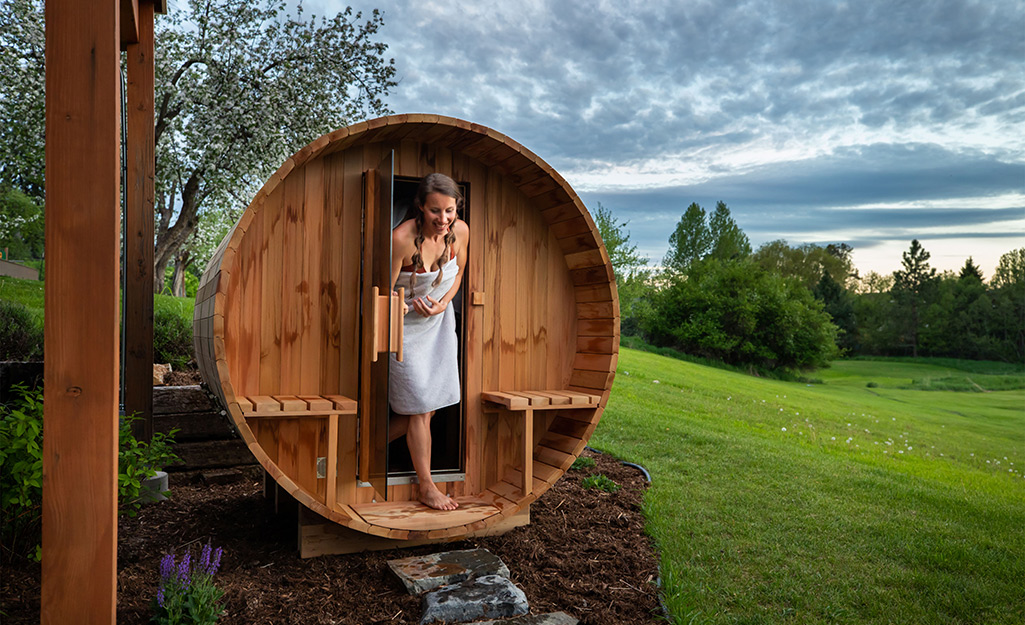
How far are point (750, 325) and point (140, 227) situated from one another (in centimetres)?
2869

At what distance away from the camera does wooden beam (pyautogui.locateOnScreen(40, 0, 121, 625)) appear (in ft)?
6.97

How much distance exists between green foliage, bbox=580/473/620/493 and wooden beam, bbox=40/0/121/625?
3.55 metres

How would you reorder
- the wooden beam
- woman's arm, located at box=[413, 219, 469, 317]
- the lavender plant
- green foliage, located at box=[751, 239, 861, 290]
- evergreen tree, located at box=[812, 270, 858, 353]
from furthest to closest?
1. green foliage, located at box=[751, 239, 861, 290]
2. evergreen tree, located at box=[812, 270, 858, 353]
3. woman's arm, located at box=[413, 219, 469, 317]
4. the lavender plant
5. the wooden beam

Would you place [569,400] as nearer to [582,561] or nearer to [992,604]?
[582,561]

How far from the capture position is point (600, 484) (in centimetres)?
523

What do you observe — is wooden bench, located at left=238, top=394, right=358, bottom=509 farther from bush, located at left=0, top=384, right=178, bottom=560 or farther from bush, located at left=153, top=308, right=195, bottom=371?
bush, located at left=153, top=308, right=195, bottom=371

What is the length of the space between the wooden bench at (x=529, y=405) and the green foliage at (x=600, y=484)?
1137 mm

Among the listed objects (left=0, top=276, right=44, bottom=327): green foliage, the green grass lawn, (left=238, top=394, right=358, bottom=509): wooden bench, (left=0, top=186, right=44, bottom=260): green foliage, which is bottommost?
the green grass lawn

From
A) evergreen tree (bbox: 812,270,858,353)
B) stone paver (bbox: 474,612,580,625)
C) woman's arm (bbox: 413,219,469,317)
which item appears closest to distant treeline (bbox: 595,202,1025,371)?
evergreen tree (bbox: 812,270,858,353)

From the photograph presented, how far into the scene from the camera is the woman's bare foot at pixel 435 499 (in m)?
4.00

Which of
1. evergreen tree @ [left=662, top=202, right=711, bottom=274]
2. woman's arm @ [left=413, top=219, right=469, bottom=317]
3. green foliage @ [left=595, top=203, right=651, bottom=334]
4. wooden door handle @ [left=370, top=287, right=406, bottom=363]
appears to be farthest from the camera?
evergreen tree @ [left=662, top=202, right=711, bottom=274]

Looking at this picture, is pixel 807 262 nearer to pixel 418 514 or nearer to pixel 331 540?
pixel 418 514

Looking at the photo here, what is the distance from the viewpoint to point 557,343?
4.53 meters

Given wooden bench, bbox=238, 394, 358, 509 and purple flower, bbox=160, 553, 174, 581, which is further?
wooden bench, bbox=238, 394, 358, 509
